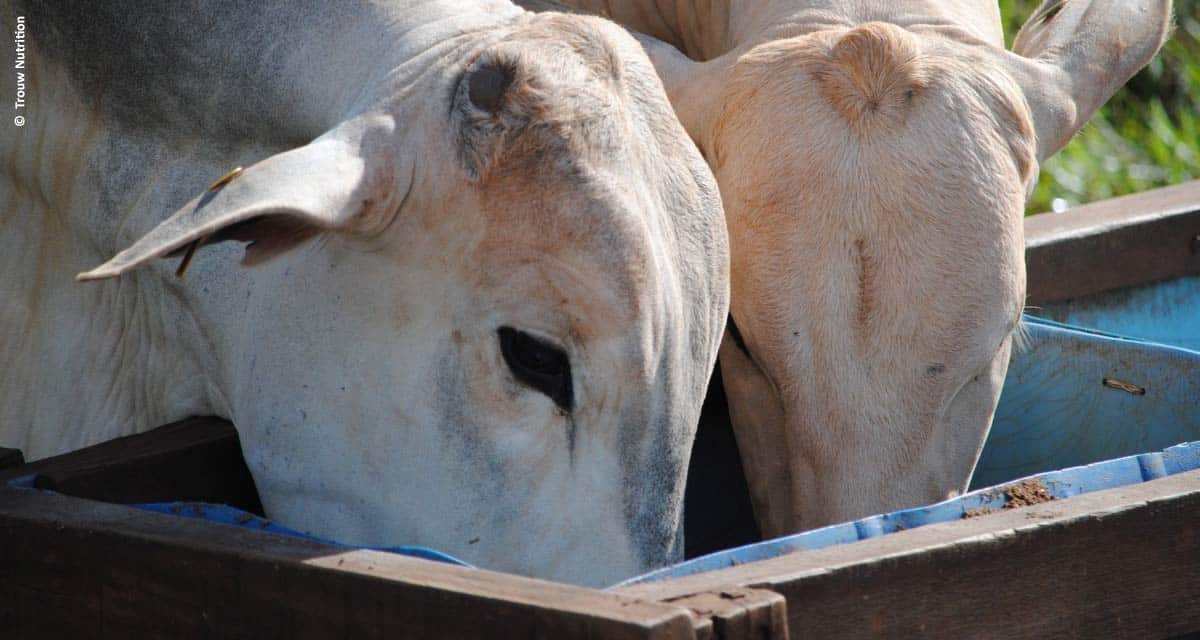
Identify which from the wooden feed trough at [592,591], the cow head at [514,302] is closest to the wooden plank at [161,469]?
the wooden feed trough at [592,591]

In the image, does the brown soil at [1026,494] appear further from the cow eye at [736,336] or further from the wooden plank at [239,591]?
the wooden plank at [239,591]

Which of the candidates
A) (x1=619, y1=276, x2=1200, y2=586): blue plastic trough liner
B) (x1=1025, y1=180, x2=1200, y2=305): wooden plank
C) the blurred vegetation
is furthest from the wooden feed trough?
the blurred vegetation

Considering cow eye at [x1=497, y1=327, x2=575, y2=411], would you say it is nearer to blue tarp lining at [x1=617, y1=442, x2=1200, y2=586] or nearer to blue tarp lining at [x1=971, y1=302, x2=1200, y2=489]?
blue tarp lining at [x1=617, y1=442, x2=1200, y2=586]

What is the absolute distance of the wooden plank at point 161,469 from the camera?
1.91m

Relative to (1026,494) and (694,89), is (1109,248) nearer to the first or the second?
(694,89)

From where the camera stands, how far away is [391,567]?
1452mm

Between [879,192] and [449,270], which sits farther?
[879,192]

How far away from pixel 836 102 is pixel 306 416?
83 cm

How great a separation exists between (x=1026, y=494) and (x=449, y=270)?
2.25 feet

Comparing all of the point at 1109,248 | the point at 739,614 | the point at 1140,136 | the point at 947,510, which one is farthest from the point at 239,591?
the point at 1140,136

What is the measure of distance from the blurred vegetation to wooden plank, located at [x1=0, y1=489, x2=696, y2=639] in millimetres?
4963

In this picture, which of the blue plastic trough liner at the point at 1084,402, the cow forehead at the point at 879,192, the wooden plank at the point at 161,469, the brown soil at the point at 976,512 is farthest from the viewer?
the blue plastic trough liner at the point at 1084,402

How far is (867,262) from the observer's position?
2121mm

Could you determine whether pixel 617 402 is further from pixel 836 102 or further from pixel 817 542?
pixel 836 102
